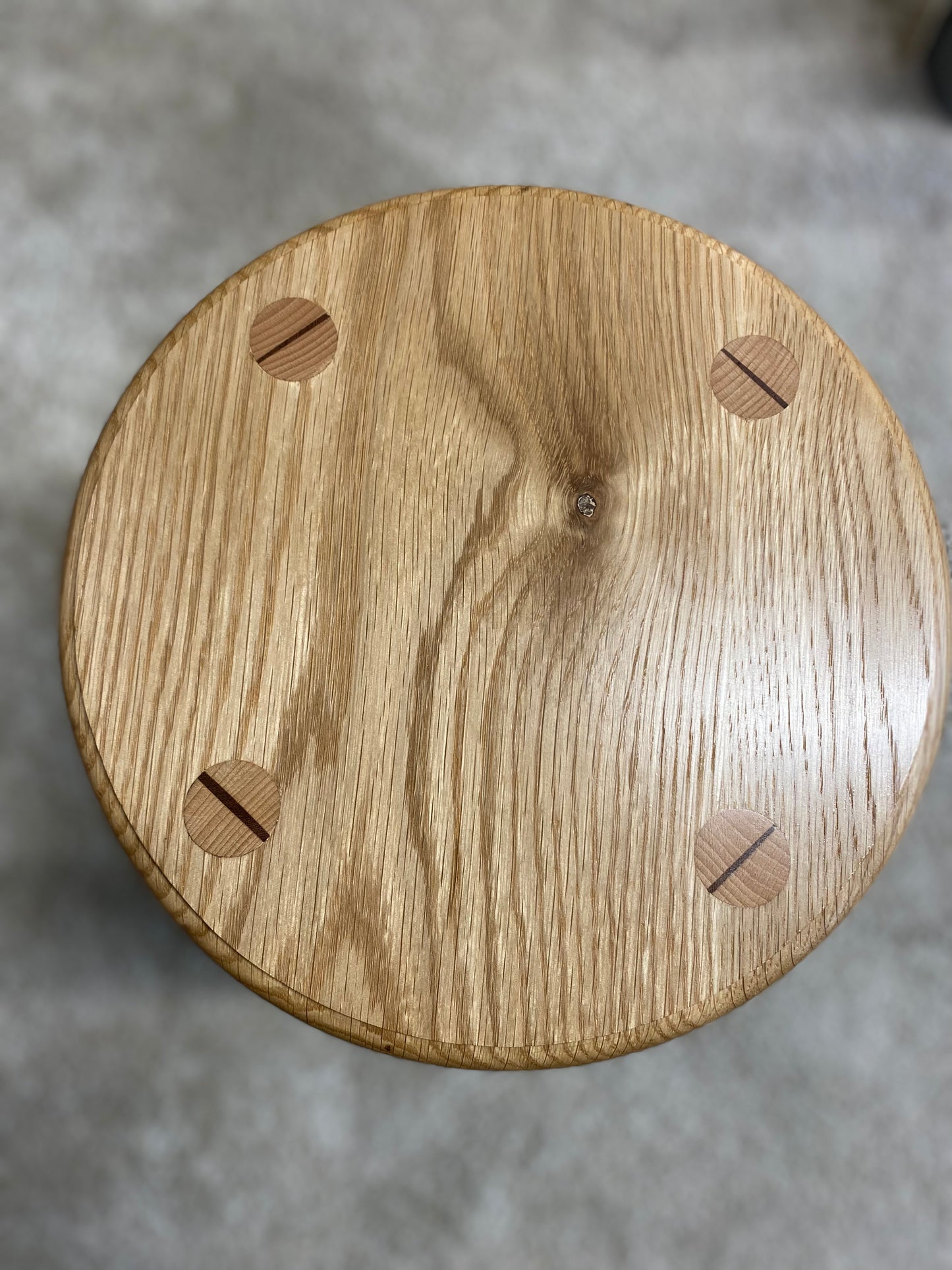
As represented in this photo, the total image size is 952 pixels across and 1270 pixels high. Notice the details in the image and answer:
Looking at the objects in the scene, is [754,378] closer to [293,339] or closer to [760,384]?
[760,384]

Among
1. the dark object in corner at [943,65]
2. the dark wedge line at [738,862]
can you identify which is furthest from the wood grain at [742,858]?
the dark object in corner at [943,65]

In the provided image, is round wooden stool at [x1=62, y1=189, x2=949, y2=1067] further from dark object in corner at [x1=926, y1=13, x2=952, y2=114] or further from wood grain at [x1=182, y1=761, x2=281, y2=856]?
dark object in corner at [x1=926, y1=13, x2=952, y2=114]

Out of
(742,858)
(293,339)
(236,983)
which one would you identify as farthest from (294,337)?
(236,983)

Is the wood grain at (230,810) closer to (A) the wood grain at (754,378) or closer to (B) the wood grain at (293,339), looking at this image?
(B) the wood grain at (293,339)

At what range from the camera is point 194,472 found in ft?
2.77

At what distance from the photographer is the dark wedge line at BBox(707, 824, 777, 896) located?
32.0 inches

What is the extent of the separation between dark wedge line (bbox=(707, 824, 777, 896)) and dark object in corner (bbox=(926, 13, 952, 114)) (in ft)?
4.32

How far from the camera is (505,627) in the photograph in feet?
2.76

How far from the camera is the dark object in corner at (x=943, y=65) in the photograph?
4.91 ft

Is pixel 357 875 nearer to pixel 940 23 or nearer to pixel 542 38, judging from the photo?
pixel 542 38

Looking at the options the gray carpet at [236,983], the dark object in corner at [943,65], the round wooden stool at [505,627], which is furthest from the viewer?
the dark object in corner at [943,65]

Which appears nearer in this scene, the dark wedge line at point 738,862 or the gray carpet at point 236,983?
the dark wedge line at point 738,862

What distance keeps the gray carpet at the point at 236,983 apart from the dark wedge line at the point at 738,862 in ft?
1.78

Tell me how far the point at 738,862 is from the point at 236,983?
2.41ft
